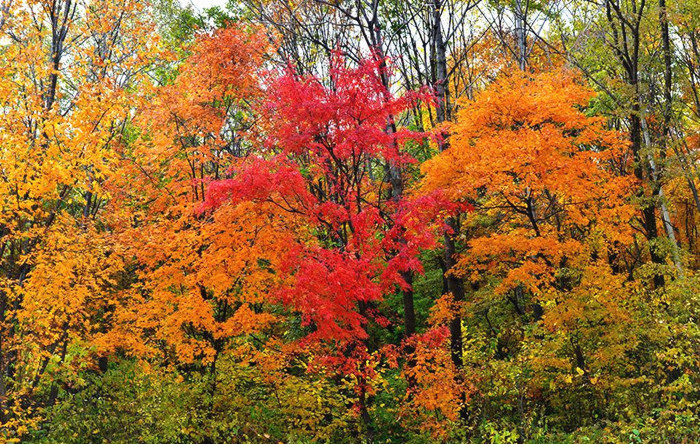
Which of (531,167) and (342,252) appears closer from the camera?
(342,252)

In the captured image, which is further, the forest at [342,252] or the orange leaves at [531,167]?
the orange leaves at [531,167]

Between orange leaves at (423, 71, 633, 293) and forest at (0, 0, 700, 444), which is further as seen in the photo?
orange leaves at (423, 71, 633, 293)

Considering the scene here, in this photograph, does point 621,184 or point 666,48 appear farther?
point 666,48

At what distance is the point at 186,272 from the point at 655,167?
10788 millimetres

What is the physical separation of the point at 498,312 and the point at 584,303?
542 cm

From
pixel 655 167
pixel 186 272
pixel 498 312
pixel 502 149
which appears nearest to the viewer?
pixel 502 149

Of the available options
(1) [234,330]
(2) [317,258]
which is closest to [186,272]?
(1) [234,330]

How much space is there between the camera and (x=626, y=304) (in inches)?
431

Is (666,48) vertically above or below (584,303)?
above

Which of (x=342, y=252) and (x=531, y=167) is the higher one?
(x=531, y=167)

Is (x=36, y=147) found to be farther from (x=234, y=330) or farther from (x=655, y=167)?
(x=655, y=167)

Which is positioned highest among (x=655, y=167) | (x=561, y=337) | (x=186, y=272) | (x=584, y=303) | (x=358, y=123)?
(x=358, y=123)

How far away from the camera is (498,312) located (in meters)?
15.5

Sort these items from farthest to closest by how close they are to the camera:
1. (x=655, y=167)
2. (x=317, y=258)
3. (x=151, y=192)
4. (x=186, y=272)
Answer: (x=151, y=192), (x=186, y=272), (x=655, y=167), (x=317, y=258)
